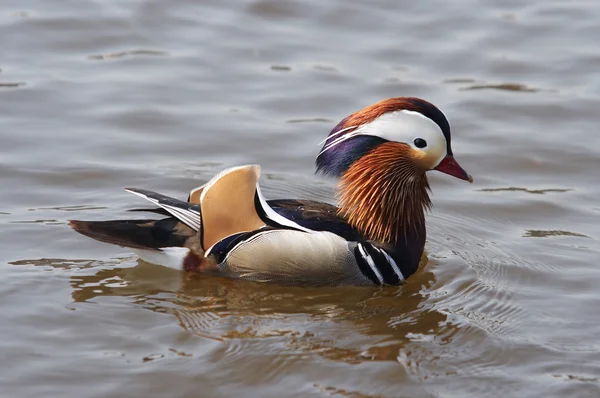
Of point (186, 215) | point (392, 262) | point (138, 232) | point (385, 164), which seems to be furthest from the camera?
point (385, 164)

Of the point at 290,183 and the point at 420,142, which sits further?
the point at 290,183

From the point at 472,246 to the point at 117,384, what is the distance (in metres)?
3.04

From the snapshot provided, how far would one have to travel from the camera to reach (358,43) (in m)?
11.2

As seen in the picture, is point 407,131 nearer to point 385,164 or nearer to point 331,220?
point 385,164

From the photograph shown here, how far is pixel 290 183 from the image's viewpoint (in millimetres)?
8578

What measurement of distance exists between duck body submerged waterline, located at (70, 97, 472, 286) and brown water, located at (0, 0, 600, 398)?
0.53 feet

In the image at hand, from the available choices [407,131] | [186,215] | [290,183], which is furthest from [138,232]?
[290,183]

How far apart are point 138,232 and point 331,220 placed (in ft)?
4.01

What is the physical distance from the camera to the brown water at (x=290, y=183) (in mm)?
5992

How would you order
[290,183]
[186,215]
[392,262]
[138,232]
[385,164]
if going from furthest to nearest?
[290,183]
[385,164]
[392,262]
[138,232]
[186,215]

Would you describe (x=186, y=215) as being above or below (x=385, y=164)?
below

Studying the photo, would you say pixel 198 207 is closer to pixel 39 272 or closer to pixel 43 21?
pixel 39 272

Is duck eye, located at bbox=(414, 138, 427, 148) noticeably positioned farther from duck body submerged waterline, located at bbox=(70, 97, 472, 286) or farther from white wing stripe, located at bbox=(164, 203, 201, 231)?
white wing stripe, located at bbox=(164, 203, 201, 231)

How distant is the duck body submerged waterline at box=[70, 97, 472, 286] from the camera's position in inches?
267
